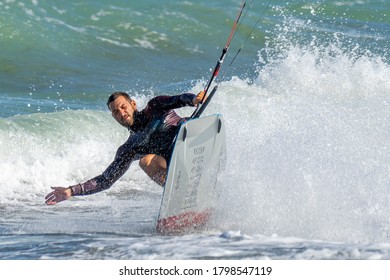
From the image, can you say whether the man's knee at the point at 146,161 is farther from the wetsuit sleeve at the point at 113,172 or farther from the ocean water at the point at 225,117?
the ocean water at the point at 225,117

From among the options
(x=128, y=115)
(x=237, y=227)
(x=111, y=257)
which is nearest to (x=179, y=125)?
(x=128, y=115)

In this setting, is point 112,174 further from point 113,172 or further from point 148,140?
point 148,140

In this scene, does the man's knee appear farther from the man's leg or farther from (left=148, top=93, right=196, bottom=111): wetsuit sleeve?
(left=148, top=93, right=196, bottom=111): wetsuit sleeve

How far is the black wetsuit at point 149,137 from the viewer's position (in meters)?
7.25

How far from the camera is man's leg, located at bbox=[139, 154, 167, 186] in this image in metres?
7.13

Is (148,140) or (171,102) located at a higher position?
(171,102)

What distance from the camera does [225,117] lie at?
11.9 m

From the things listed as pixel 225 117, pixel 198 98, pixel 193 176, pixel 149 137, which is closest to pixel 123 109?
pixel 149 137

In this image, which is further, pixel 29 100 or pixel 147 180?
pixel 29 100

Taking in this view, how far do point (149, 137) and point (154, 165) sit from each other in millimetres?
278

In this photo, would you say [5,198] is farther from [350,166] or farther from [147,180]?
[350,166]

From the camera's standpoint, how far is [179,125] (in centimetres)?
724

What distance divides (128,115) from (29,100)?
7423mm

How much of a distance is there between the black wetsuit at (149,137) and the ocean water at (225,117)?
1.74 feet
